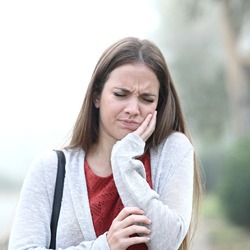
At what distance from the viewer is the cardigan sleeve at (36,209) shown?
→ 207 centimetres

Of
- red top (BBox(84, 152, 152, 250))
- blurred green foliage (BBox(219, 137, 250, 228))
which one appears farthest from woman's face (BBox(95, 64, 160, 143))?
blurred green foliage (BBox(219, 137, 250, 228))

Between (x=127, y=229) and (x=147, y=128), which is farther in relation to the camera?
(x=147, y=128)

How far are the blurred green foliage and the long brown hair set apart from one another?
8297 millimetres

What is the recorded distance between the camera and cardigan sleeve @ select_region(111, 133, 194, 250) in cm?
195

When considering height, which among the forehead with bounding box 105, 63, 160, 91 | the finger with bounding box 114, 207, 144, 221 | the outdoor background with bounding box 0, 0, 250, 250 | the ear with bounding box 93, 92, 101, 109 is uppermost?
the outdoor background with bounding box 0, 0, 250, 250

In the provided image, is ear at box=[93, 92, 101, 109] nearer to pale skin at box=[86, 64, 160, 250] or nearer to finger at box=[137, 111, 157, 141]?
pale skin at box=[86, 64, 160, 250]

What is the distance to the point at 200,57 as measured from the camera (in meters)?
15.3

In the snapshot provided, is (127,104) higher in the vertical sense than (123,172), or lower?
higher

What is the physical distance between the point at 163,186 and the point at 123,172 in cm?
14

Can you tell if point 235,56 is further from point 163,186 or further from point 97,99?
point 163,186

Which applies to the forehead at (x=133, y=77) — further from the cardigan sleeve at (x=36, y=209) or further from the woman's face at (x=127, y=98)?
the cardigan sleeve at (x=36, y=209)

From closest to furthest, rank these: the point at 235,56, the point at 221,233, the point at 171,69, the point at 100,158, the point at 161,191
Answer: the point at 161,191, the point at 100,158, the point at 221,233, the point at 171,69, the point at 235,56

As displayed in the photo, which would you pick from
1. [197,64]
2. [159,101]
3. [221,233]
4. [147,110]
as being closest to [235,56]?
[197,64]

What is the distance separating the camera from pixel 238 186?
10609 millimetres
